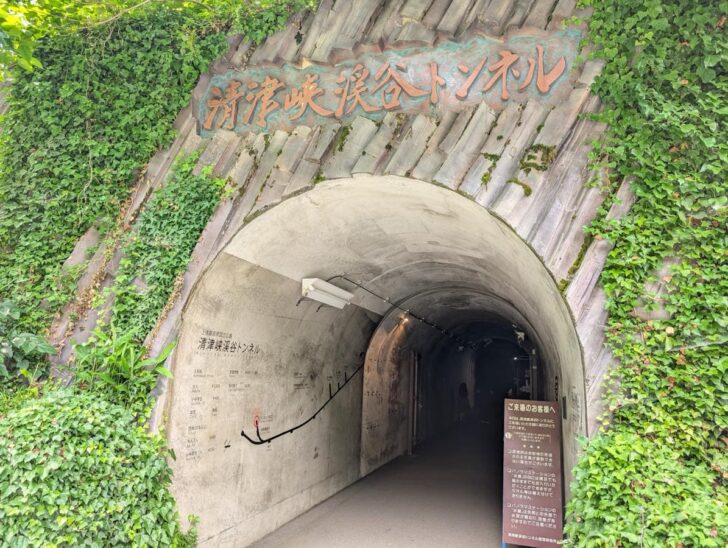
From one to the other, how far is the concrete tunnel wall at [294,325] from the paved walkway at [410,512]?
1.34 feet

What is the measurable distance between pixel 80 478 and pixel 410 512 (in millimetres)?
4937

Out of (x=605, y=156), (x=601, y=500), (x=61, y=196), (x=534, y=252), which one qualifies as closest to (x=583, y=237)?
(x=534, y=252)

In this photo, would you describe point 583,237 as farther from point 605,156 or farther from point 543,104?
point 543,104

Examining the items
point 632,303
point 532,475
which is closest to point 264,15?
point 632,303

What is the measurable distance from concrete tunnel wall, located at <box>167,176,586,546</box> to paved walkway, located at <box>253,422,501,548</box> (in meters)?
0.41

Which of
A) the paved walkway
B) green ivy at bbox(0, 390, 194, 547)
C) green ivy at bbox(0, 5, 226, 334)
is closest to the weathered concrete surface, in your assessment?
green ivy at bbox(0, 5, 226, 334)

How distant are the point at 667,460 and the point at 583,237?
1.58m

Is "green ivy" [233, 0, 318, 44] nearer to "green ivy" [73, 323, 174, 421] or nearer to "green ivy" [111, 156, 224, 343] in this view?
"green ivy" [111, 156, 224, 343]

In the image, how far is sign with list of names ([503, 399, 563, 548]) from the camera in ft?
16.9

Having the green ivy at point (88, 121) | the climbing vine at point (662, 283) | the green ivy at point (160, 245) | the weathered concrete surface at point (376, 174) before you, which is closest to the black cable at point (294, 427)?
the weathered concrete surface at point (376, 174)

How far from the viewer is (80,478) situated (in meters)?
3.84

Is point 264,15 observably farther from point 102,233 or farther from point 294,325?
point 294,325

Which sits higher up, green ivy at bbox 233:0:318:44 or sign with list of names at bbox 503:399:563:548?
green ivy at bbox 233:0:318:44

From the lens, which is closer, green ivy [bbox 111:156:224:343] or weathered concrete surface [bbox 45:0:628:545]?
weathered concrete surface [bbox 45:0:628:545]
